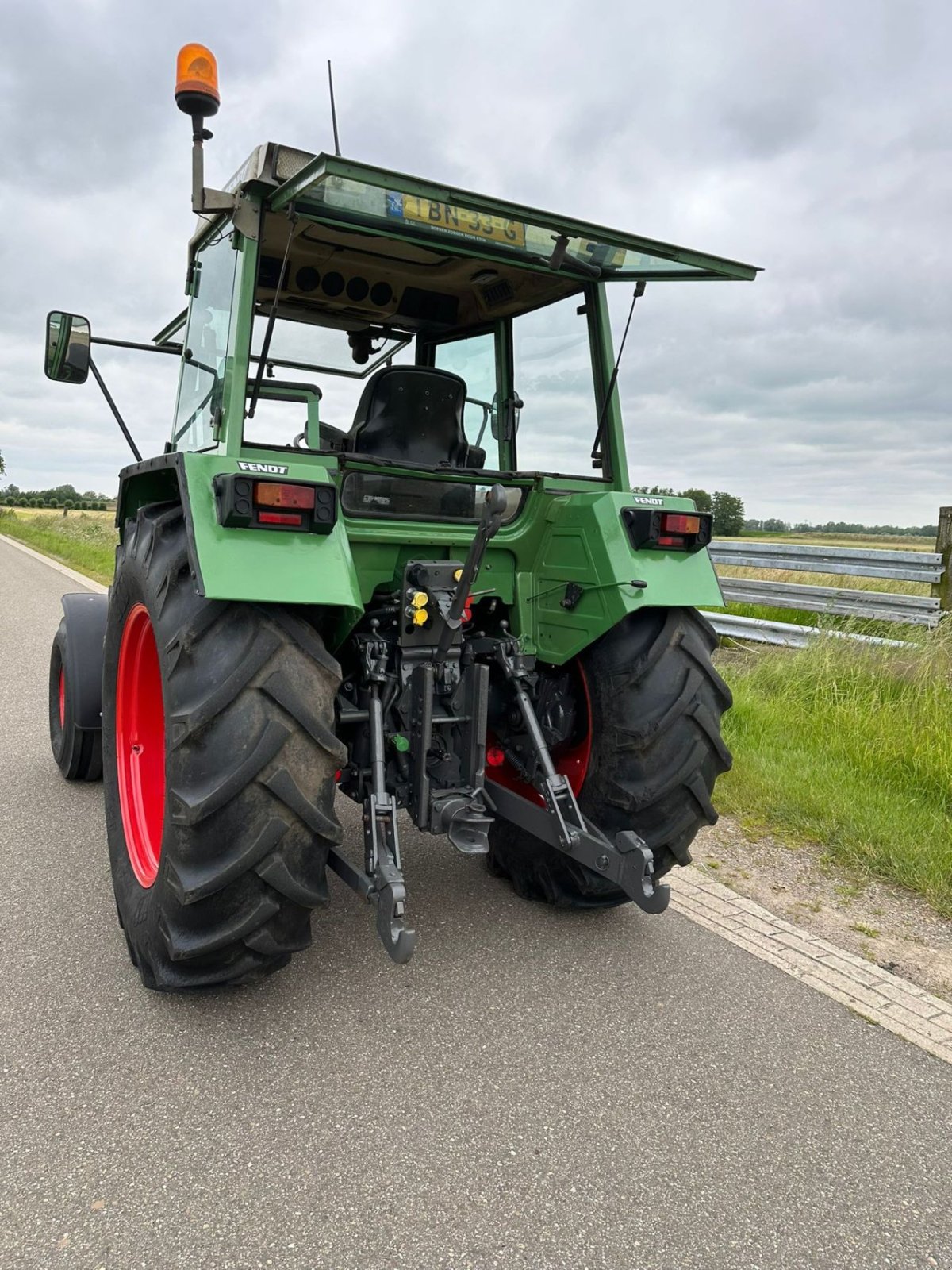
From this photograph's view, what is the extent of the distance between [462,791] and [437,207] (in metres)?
1.84

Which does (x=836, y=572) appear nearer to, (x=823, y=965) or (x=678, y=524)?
(x=678, y=524)

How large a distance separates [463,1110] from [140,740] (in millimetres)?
1962

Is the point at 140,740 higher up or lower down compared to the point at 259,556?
lower down

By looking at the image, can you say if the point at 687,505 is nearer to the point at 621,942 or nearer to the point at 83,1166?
the point at 621,942

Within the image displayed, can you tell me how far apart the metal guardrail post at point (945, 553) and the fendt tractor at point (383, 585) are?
425 cm

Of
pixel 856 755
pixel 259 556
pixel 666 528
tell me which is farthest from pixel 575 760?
pixel 856 755

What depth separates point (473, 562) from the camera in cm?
269

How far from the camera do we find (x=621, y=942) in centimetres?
322

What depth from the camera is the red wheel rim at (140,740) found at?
326 cm

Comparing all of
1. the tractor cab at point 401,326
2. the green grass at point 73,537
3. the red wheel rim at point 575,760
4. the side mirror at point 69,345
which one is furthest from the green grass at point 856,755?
the green grass at point 73,537

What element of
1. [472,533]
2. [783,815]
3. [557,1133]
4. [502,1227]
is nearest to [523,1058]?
[557,1133]

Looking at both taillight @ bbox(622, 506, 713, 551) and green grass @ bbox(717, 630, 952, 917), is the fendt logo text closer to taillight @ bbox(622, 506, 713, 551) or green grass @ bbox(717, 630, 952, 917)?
taillight @ bbox(622, 506, 713, 551)

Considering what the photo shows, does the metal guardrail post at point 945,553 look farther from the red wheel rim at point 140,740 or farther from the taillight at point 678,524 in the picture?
the red wheel rim at point 140,740

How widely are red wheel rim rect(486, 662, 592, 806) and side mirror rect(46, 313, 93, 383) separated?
2.10 metres
